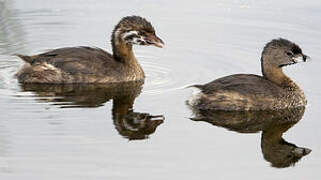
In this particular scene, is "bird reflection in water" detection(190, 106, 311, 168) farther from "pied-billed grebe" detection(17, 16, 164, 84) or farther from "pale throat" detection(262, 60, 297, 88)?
"pied-billed grebe" detection(17, 16, 164, 84)

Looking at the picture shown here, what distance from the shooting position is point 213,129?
1038cm

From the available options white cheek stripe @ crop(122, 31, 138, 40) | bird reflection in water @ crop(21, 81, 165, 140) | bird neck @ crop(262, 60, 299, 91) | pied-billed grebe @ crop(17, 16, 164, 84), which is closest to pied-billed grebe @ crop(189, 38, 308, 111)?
bird neck @ crop(262, 60, 299, 91)

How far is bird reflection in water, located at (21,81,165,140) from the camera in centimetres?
1048

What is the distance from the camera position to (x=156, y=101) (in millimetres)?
11555

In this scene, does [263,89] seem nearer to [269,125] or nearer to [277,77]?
[277,77]

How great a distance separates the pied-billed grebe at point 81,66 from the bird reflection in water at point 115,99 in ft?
0.36

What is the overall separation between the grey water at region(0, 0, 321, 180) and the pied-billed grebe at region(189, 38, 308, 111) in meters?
0.22

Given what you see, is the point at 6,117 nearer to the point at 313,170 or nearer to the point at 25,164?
the point at 25,164

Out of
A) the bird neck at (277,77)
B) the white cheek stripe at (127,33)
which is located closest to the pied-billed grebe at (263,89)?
the bird neck at (277,77)

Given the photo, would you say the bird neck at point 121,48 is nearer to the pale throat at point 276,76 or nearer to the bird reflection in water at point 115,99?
the bird reflection in water at point 115,99

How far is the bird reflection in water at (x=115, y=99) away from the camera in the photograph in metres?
10.5

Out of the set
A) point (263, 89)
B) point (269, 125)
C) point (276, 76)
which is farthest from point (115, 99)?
point (269, 125)

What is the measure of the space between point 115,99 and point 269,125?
215 cm

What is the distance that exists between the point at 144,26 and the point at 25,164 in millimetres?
4662
